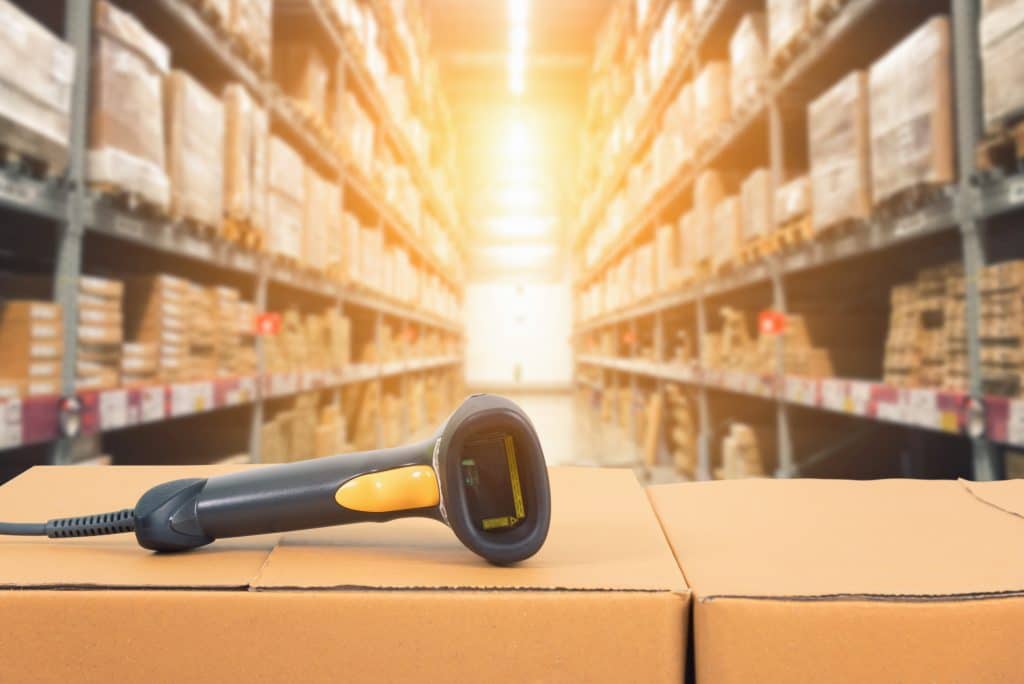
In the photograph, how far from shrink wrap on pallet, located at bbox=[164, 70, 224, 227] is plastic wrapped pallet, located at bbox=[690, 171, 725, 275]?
8.20ft

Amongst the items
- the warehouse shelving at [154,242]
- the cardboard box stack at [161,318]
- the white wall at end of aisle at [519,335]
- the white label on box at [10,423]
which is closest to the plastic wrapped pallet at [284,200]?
the warehouse shelving at [154,242]

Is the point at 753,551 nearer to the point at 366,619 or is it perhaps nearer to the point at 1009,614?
the point at 1009,614

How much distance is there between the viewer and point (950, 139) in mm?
1822

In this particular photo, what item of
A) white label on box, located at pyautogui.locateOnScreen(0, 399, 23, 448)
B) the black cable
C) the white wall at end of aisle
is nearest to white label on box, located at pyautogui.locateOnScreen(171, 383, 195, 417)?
white label on box, located at pyautogui.locateOnScreen(0, 399, 23, 448)

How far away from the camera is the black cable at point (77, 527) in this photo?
568mm

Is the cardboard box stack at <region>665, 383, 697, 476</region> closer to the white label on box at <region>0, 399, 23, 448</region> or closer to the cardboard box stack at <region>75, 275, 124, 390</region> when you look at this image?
the cardboard box stack at <region>75, 275, 124, 390</region>

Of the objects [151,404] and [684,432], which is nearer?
[151,404]

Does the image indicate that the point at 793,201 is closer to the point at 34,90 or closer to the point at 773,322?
the point at 773,322

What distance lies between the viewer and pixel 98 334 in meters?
1.86

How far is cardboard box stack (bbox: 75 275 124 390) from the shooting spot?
1797 mm

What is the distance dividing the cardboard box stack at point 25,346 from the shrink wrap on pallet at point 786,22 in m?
2.61

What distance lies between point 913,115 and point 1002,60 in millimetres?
352

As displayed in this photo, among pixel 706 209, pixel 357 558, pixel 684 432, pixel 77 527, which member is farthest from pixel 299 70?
pixel 357 558

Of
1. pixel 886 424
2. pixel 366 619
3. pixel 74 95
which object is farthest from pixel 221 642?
pixel 886 424
